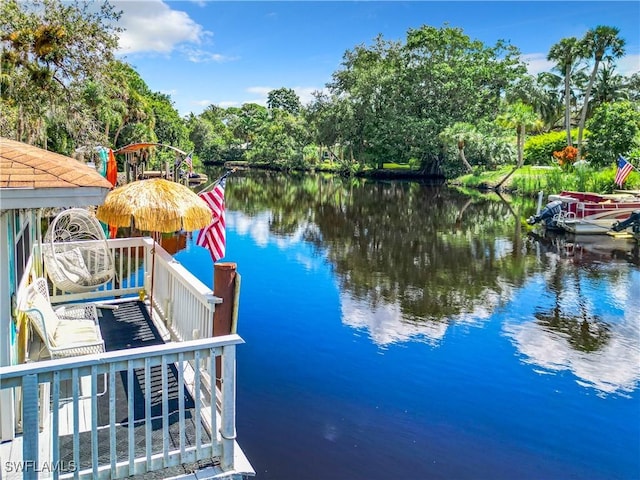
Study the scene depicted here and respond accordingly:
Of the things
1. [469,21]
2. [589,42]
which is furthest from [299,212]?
[469,21]

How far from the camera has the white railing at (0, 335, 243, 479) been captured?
3.21 metres

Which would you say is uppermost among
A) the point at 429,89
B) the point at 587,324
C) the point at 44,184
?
the point at 429,89

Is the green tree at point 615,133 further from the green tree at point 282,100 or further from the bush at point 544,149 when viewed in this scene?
the green tree at point 282,100

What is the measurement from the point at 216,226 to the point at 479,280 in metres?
7.99

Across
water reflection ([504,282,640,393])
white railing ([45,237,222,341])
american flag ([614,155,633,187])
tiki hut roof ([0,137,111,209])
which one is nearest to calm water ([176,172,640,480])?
water reflection ([504,282,640,393])

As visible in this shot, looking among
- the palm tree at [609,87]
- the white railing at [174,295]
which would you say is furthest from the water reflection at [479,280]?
the palm tree at [609,87]

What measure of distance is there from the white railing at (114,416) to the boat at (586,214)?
62.5 ft

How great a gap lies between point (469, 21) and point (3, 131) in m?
44.9

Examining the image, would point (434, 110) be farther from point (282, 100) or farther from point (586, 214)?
point (282, 100)

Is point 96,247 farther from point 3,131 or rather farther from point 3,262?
point 3,131

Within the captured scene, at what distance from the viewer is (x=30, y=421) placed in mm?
3180

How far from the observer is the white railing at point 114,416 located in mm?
3209

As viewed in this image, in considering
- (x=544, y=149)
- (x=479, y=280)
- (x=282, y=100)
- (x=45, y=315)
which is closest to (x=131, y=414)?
(x=45, y=315)

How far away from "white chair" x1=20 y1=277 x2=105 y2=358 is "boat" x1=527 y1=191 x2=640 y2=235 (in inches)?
738
